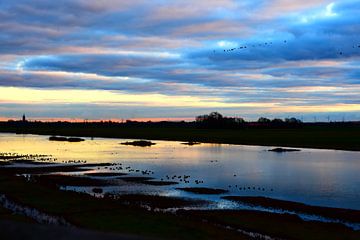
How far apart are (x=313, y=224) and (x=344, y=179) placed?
16516 millimetres

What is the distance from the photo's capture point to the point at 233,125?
622 feet

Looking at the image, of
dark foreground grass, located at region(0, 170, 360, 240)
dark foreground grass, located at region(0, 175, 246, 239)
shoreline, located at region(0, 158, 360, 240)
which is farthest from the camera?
shoreline, located at region(0, 158, 360, 240)

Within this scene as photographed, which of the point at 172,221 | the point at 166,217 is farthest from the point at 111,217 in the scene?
the point at 172,221

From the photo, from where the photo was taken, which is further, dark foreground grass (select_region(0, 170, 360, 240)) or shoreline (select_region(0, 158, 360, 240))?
shoreline (select_region(0, 158, 360, 240))

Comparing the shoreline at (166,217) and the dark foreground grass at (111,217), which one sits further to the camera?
the shoreline at (166,217)

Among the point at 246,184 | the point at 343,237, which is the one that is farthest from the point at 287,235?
the point at 246,184

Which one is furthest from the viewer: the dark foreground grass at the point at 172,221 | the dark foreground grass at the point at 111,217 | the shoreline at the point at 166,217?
the shoreline at the point at 166,217

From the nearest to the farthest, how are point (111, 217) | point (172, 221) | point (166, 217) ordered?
point (172, 221)
point (111, 217)
point (166, 217)

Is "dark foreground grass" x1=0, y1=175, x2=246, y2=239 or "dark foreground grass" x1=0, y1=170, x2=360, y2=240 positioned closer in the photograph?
"dark foreground grass" x1=0, y1=175, x2=246, y2=239

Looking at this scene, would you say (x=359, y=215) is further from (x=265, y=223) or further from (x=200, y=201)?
(x=200, y=201)

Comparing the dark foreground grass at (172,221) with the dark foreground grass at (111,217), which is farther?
the dark foreground grass at (172,221)

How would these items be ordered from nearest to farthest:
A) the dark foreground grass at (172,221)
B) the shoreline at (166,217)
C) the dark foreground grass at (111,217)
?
the dark foreground grass at (111,217) → the dark foreground grass at (172,221) → the shoreline at (166,217)

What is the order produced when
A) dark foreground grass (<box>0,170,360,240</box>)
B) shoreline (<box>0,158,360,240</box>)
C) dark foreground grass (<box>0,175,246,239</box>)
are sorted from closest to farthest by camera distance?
dark foreground grass (<box>0,175,246,239</box>)
dark foreground grass (<box>0,170,360,240</box>)
shoreline (<box>0,158,360,240</box>)

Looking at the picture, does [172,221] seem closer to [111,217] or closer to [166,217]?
[166,217]
